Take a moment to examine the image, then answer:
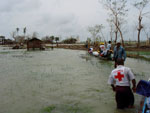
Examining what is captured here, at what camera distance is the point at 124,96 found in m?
4.17

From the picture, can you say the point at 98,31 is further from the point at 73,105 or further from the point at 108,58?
the point at 73,105

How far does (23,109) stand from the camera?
4.63 metres

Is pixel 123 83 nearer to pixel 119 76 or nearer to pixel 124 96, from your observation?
pixel 119 76

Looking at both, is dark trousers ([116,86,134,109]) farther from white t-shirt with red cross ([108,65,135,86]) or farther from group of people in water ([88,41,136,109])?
white t-shirt with red cross ([108,65,135,86])

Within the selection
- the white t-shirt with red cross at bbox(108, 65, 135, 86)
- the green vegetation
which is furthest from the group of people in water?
the green vegetation

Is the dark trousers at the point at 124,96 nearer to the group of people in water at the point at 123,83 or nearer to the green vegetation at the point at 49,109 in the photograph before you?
the group of people in water at the point at 123,83

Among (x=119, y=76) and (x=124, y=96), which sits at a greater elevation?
(x=119, y=76)

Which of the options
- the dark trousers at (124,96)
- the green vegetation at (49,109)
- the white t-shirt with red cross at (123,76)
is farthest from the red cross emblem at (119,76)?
the green vegetation at (49,109)

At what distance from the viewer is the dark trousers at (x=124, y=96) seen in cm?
414

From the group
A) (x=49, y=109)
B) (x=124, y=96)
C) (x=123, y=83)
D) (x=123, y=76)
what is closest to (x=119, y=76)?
(x=123, y=76)

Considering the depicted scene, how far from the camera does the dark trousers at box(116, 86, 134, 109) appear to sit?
4.14 metres

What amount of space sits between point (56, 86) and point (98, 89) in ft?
5.62

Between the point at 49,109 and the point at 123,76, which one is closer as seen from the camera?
the point at 123,76

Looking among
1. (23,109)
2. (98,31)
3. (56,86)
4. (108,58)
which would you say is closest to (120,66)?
(23,109)
